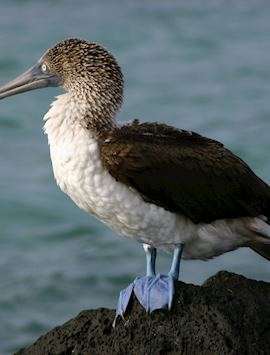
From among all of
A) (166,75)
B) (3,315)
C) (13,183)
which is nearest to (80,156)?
(3,315)

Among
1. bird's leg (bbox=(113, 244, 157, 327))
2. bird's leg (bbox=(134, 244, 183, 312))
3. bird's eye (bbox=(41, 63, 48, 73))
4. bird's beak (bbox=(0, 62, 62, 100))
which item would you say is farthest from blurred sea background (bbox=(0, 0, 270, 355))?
bird's leg (bbox=(134, 244, 183, 312))

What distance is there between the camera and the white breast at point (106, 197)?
27.8 ft

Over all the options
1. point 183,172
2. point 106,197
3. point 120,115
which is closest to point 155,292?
point 106,197

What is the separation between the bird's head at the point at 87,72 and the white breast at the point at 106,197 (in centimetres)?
10

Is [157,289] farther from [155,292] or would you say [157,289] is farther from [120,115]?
[120,115]

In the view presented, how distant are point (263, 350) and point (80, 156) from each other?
57.3 inches

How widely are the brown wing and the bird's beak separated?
0.64m

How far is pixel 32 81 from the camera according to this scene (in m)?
9.23

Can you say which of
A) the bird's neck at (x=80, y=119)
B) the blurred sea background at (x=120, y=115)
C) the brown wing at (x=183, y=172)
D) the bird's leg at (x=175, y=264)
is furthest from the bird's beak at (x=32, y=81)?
the blurred sea background at (x=120, y=115)

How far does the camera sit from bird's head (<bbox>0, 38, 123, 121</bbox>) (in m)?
8.73

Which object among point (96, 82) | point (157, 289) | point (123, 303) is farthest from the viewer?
point (96, 82)

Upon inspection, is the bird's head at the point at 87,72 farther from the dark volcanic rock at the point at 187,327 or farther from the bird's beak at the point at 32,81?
the dark volcanic rock at the point at 187,327

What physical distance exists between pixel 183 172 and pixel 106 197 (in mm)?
489

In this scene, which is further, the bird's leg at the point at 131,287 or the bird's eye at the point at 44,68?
the bird's eye at the point at 44,68
